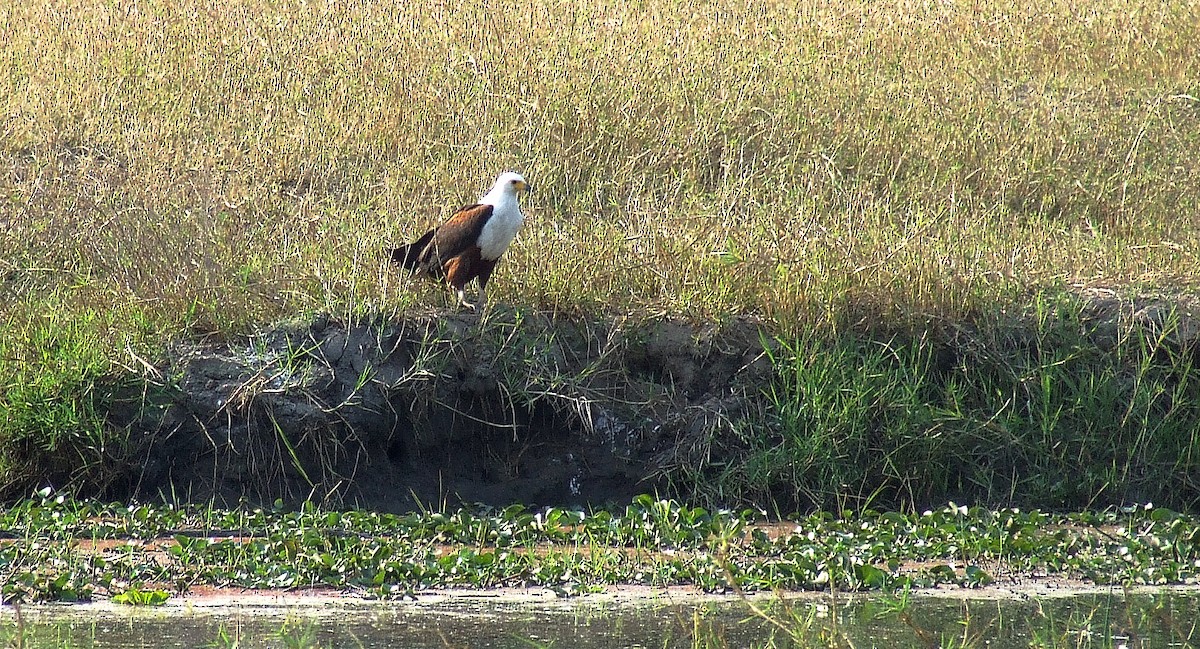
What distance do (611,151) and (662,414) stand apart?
8.77 ft

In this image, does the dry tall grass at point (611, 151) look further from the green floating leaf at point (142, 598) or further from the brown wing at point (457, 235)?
the green floating leaf at point (142, 598)

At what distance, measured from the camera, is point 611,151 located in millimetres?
Result: 8430

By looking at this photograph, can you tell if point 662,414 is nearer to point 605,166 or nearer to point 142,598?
point 142,598

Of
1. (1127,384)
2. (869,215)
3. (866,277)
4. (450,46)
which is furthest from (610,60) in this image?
(1127,384)

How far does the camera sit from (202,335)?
6.11 meters

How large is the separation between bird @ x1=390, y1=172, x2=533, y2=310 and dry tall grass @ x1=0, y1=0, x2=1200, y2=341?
5.5 inches

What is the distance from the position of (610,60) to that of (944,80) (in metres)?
2.14

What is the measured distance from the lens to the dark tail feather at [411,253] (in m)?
6.27

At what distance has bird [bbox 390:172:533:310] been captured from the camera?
604cm

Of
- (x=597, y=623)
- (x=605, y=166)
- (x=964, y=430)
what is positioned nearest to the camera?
(x=597, y=623)

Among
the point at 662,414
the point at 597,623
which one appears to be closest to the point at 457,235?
the point at 662,414

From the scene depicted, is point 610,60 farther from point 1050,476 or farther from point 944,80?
point 1050,476

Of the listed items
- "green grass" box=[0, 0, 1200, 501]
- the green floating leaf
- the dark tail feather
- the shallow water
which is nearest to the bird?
the dark tail feather

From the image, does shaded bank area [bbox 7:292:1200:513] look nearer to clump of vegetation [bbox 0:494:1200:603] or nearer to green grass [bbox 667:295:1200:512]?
green grass [bbox 667:295:1200:512]
